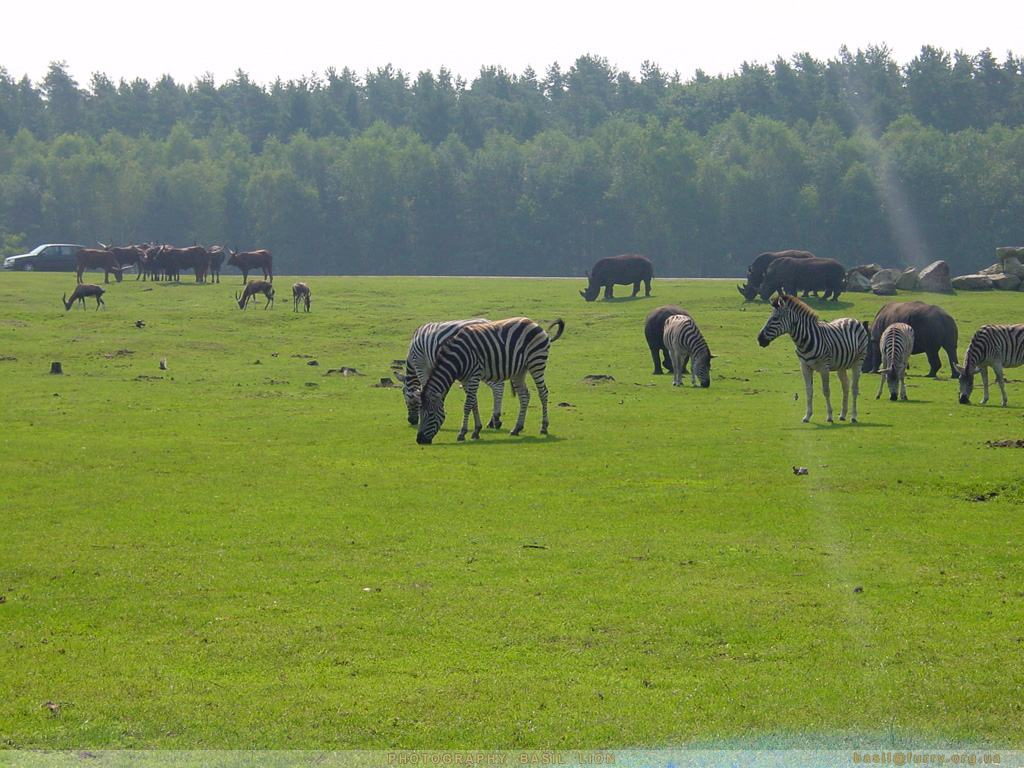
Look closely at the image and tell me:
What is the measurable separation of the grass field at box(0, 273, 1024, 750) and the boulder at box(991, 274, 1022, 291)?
29123 millimetres

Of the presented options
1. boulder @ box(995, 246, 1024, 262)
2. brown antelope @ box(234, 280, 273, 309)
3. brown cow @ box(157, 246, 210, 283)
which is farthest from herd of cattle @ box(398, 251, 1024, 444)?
brown cow @ box(157, 246, 210, 283)

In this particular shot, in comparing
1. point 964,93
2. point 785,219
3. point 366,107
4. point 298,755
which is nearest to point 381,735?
point 298,755

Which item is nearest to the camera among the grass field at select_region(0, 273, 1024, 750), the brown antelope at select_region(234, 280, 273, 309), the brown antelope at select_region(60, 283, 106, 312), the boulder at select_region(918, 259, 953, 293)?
the grass field at select_region(0, 273, 1024, 750)

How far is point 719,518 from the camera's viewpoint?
1268 centimetres

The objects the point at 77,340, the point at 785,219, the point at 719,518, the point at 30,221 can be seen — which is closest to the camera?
the point at 719,518

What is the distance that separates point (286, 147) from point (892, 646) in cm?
11355

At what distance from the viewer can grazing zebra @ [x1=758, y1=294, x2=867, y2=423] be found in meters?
20.5

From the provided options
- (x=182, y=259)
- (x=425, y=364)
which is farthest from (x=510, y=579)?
(x=182, y=259)

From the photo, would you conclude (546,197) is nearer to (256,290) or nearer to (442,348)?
(256,290)

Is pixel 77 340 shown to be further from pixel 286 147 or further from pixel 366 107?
pixel 366 107

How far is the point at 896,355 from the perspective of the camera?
78.0ft

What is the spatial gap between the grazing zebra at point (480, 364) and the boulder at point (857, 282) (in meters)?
33.0

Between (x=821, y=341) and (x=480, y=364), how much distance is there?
249 inches

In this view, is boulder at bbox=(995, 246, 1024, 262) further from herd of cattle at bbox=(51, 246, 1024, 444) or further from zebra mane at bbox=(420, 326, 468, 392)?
zebra mane at bbox=(420, 326, 468, 392)
